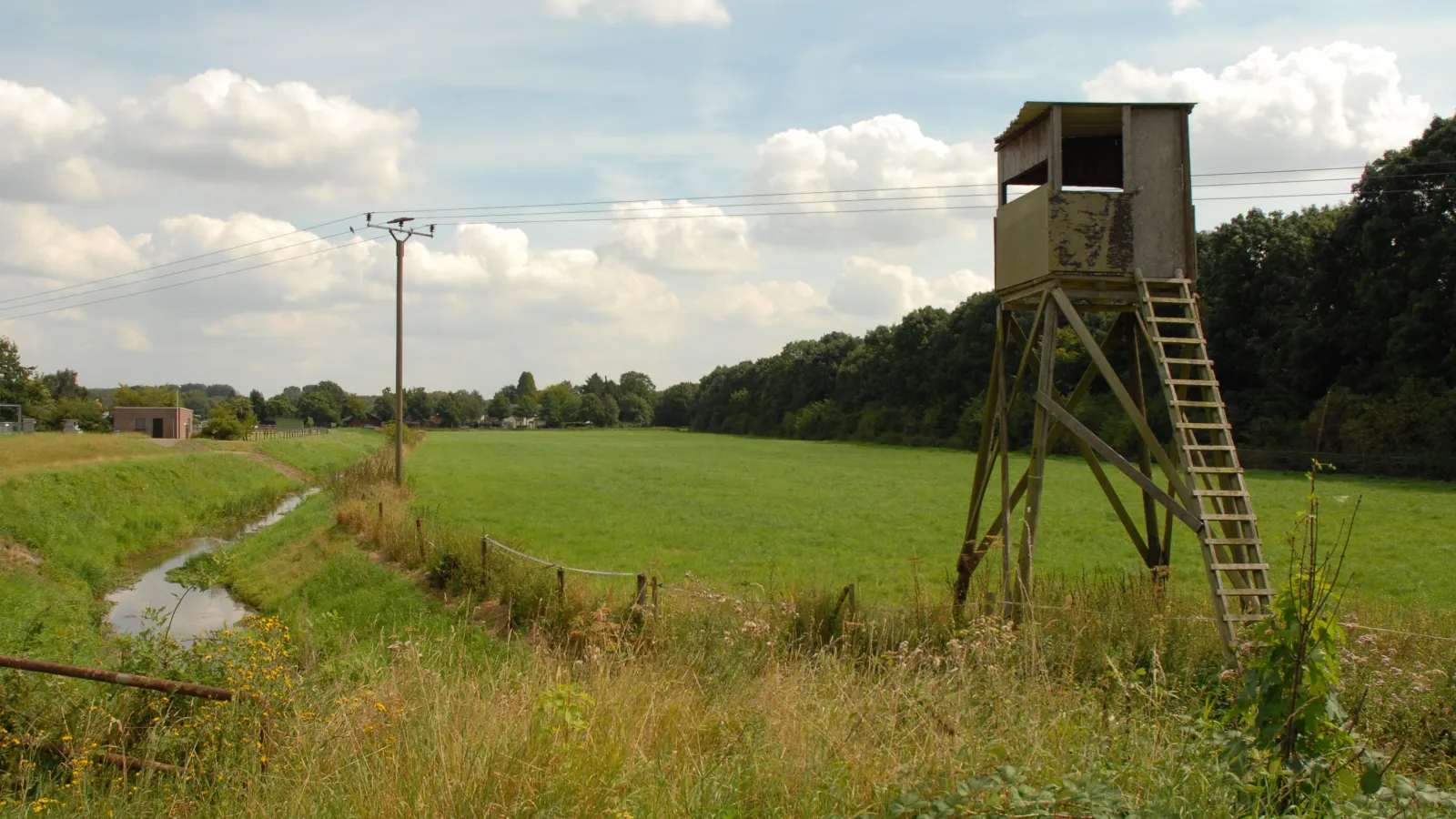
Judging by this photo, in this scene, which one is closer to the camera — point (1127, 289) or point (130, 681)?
point (130, 681)

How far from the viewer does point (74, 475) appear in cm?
3322

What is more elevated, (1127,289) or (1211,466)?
(1127,289)

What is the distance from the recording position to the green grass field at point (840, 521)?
69.5 feet

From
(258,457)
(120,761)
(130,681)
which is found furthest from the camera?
(258,457)

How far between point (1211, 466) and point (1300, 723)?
7486 millimetres

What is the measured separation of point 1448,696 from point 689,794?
5.69m

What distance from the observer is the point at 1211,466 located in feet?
37.0

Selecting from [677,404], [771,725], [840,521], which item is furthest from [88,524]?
[677,404]

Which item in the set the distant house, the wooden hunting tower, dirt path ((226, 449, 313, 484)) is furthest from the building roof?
the distant house

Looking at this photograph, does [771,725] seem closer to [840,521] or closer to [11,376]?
[840,521]

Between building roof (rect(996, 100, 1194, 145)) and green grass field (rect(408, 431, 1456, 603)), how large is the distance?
18.7ft

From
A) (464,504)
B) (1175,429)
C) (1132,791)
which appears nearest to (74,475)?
(464,504)

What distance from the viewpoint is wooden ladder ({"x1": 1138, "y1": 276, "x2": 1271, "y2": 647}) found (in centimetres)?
946

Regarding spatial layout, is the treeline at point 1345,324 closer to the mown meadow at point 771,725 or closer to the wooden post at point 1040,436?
the wooden post at point 1040,436
